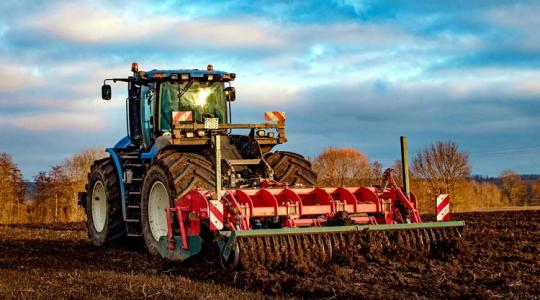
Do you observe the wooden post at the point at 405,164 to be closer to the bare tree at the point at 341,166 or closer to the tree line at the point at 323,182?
the tree line at the point at 323,182

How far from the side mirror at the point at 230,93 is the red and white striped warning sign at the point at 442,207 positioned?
3988 millimetres

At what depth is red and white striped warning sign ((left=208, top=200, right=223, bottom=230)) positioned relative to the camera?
28.1 ft

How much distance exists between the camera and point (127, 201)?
11781 mm

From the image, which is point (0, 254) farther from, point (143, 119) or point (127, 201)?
Result: point (143, 119)

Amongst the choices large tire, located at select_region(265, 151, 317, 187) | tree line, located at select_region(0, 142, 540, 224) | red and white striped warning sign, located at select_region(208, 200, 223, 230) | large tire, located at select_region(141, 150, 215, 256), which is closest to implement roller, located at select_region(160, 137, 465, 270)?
red and white striped warning sign, located at select_region(208, 200, 223, 230)

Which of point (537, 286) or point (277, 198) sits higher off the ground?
point (277, 198)

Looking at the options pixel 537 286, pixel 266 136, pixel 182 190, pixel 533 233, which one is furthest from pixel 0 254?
pixel 533 233

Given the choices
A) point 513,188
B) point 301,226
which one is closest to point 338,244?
point 301,226

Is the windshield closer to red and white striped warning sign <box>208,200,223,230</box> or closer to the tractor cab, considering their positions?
the tractor cab

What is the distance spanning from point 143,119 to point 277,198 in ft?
11.8

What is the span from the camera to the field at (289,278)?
22.1 feet

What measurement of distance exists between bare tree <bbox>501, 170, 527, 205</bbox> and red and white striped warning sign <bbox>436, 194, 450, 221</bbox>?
78317 mm

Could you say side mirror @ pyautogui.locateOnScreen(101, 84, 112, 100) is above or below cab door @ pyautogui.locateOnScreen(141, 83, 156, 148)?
above

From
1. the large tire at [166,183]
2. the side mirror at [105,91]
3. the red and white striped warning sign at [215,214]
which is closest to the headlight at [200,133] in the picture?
the large tire at [166,183]
